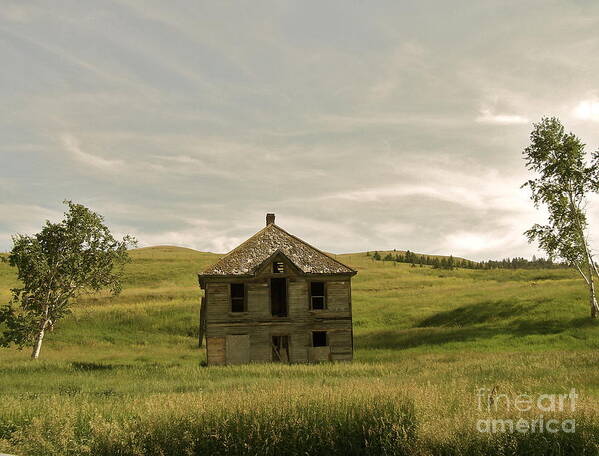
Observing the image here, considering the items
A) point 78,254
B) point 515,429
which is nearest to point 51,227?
point 78,254

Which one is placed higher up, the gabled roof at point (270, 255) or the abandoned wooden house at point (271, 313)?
the gabled roof at point (270, 255)

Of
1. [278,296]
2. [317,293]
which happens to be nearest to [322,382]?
[317,293]

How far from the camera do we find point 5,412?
1138cm

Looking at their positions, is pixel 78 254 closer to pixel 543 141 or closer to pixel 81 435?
pixel 81 435

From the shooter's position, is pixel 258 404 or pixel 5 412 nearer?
pixel 258 404

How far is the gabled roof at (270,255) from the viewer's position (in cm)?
3262

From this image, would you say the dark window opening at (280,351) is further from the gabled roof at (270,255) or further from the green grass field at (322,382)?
the gabled roof at (270,255)

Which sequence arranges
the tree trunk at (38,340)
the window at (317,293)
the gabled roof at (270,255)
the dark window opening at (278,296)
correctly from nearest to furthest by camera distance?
the gabled roof at (270,255) → the window at (317,293) → the tree trunk at (38,340) → the dark window opening at (278,296)

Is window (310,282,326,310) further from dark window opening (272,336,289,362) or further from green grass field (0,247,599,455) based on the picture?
green grass field (0,247,599,455)

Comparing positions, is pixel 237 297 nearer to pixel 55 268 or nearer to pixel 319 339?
pixel 319 339

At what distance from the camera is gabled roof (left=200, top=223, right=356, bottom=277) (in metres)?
32.6

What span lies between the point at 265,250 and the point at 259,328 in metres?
4.99

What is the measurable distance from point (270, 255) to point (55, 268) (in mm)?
14343

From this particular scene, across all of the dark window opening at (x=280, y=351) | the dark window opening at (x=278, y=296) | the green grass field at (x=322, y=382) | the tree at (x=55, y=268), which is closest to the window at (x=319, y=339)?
the dark window opening at (x=280, y=351)
